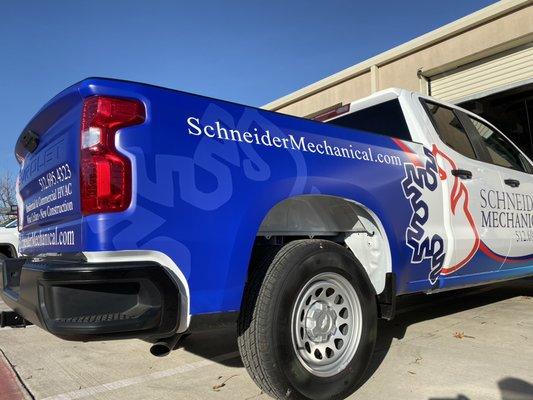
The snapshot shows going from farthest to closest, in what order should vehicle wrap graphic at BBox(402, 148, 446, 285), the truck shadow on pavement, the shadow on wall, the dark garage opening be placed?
the dark garage opening < vehicle wrap graphic at BBox(402, 148, 446, 285) < the truck shadow on pavement < the shadow on wall

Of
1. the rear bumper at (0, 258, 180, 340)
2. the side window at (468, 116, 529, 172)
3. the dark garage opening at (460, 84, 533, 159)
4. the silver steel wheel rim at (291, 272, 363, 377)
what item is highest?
the dark garage opening at (460, 84, 533, 159)

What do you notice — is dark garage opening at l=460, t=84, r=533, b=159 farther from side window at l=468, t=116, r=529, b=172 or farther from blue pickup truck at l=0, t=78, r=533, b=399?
blue pickup truck at l=0, t=78, r=533, b=399

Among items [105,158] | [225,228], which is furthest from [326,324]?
[105,158]

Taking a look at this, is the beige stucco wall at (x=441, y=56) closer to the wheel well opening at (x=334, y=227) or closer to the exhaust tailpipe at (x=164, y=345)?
the wheel well opening at (x=334, y=227)

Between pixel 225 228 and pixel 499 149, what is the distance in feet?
12.7

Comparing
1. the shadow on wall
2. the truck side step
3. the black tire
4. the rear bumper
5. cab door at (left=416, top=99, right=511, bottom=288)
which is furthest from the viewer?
cab door at (left=416, top=99, right=511, bottom=288)

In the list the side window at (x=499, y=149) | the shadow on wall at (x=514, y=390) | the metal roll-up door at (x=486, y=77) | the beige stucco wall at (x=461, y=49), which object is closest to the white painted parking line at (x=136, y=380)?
the shadow on wall at (x=514, y=390)

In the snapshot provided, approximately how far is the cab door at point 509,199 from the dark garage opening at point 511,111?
6.43 m

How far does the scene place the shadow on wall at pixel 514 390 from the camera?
313cm

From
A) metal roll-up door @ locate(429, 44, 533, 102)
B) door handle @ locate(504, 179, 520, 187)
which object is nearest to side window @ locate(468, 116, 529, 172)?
door handle @ locate(504, 179, 520, 187)

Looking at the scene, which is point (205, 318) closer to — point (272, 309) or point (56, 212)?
point (272, 309)

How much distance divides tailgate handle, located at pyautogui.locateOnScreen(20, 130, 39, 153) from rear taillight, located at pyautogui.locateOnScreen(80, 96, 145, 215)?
1.04m

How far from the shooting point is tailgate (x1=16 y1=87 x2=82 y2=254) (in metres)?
2.58

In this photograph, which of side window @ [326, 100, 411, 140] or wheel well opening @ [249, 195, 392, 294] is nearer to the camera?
wheel well opening @ [249, 195, 392, 294]
